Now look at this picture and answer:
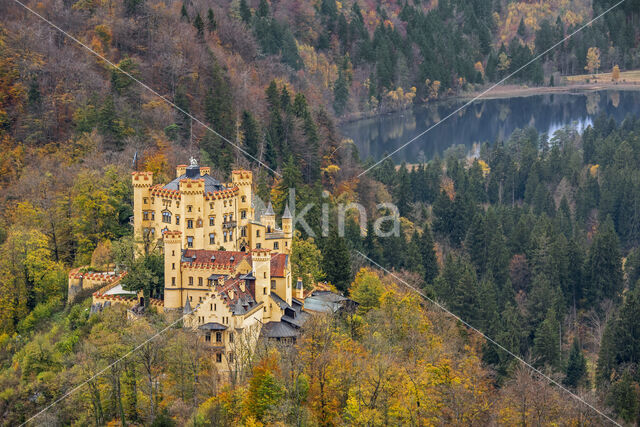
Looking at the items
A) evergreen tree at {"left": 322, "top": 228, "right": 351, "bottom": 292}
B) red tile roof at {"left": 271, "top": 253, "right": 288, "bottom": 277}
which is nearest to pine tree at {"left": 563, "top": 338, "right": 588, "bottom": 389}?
evergreen tree at {"left": 322, "top": 228, "right": 351, "bottom": 292}

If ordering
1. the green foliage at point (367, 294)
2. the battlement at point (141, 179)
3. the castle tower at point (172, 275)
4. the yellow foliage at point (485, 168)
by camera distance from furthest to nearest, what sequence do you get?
the yellow foliage at point (485, 168), the battlement at point (141, 179), the green foliage at point (367, 294), the castle tower at point (172, 275)

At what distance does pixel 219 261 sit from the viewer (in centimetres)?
8000

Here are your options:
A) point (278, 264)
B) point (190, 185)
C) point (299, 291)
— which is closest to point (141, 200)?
point (190, 185)

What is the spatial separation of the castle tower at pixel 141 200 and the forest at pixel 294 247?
232 cm

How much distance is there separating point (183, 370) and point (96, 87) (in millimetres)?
56564

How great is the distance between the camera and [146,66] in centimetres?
13300

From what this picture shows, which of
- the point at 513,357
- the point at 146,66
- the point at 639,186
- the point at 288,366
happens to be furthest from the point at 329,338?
the point at 639,186

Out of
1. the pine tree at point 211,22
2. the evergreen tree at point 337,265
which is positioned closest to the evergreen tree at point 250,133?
the pine tree at point 211,22

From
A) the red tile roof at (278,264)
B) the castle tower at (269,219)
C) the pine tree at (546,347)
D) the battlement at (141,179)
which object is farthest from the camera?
the pine tree at (546,347)

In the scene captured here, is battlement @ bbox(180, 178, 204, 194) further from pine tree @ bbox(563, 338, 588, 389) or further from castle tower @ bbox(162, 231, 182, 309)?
pine tree @ bbox(563, 338, 588, 389)

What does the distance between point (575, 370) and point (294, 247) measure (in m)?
27.1

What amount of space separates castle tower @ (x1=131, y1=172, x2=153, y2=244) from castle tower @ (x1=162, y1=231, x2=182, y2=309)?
8.43m

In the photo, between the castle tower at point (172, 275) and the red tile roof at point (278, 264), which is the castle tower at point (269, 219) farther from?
the castle tower at point (172, 275)

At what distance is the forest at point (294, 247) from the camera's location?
7300 centimetres
